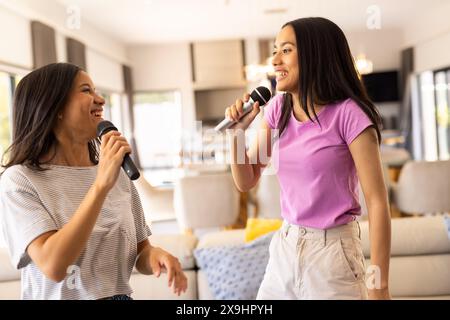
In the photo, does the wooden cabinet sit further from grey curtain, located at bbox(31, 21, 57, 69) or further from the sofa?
the sofa

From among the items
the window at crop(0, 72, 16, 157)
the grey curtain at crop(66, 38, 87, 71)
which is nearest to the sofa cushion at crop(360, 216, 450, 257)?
the window at crop(0, 72, 16, 157)

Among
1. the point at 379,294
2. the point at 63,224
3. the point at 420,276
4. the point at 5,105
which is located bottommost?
the point at 420,276

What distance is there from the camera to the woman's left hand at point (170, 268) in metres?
0.73

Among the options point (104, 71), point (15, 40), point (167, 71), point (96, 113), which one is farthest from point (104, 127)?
point (167, 71)

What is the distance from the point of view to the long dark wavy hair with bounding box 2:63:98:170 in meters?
0.71

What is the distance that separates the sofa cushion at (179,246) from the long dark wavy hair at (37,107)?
107cm

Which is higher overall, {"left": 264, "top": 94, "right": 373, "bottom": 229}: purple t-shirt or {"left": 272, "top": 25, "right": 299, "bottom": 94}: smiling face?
{"left": 272, "top": 25, "right": 299, "bottom": 94}: smiling face

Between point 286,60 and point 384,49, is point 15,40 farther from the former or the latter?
point 384,49

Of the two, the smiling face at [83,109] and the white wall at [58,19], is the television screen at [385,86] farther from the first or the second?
the smiling face at [83,109]

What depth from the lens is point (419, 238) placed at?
5.51 feet

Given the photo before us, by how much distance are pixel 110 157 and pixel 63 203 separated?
5.9 inches

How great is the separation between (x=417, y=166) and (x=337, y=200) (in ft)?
8.53

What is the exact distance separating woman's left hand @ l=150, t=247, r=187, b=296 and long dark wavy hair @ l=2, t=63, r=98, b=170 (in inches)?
8.0

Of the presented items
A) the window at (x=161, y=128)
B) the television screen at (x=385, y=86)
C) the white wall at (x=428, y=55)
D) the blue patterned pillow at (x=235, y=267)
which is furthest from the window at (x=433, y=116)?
the blue patterned pillow at (x=235, y=267)
